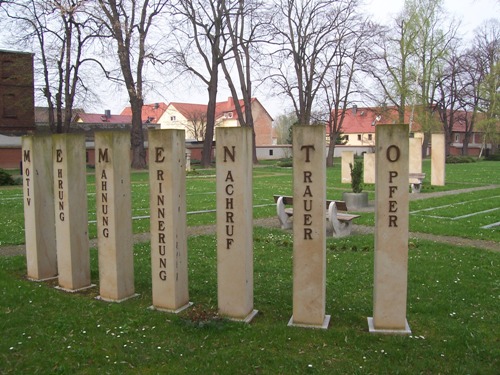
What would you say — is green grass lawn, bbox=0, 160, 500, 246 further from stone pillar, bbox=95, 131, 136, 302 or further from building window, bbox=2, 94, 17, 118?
building window, bbox=2, 94, 17, 118

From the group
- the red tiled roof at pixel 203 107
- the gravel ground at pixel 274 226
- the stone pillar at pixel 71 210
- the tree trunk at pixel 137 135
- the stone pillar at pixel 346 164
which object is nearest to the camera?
the stone pillar at pixel 71 210

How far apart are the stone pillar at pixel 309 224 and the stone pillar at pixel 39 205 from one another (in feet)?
12.9

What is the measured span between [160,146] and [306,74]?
3368 cm

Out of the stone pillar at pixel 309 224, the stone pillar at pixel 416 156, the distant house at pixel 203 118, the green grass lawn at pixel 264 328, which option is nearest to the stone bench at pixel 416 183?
the stone pillar at pixel 416 156

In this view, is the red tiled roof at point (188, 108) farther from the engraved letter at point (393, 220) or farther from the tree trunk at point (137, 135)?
the engraved letter at point (393, 220)

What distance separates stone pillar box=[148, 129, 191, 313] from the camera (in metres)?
5.71

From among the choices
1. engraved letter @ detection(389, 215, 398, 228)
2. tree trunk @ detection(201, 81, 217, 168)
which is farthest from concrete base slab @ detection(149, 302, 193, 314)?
tree trunk @ detection(201, 81, 217, 168)

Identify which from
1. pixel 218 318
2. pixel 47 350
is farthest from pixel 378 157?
pixel 47 350

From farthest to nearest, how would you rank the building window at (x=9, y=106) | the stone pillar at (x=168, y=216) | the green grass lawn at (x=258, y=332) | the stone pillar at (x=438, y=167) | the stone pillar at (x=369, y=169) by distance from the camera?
the building window at (x=9, y=106) → the stone pillar at (x=369, y=169) → the stone pillar at (x=438, y=167) → the stone pillar at (x=168, y=216) → the green grass lawn at (x=258, y=332)

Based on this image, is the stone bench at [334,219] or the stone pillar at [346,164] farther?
the stone pillar at [346,164]

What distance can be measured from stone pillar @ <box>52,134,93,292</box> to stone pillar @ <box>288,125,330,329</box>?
3090 mm

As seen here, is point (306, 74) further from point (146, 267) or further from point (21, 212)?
point (146, 267)

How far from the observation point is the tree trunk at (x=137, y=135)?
34.1 meters

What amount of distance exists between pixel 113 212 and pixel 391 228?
10.6 ft
